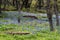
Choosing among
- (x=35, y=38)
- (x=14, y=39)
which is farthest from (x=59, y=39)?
(x=14, y=39)

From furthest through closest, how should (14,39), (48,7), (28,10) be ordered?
(28,10) → (48,7) → (14,39)

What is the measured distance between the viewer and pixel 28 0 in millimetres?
36125

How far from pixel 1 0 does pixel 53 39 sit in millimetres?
26241

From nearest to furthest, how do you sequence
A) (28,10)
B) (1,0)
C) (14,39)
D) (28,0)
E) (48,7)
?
(14,39) → (48,7) → (28,0) → (1,0) → (28,10)

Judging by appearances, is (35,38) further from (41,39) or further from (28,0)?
(28,0)

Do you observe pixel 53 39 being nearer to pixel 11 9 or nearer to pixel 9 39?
pixel 9 39

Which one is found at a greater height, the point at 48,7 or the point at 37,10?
the point at 48,7

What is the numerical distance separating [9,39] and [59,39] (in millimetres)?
3420

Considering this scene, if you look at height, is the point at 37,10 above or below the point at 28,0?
below

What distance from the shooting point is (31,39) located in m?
14.3

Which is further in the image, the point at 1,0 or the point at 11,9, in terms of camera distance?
the point at 11,9

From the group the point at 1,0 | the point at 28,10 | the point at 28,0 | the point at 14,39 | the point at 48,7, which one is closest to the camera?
the point at 14,39

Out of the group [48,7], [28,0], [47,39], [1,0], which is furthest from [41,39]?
[1,0]

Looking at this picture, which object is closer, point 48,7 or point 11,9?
point 48,7
